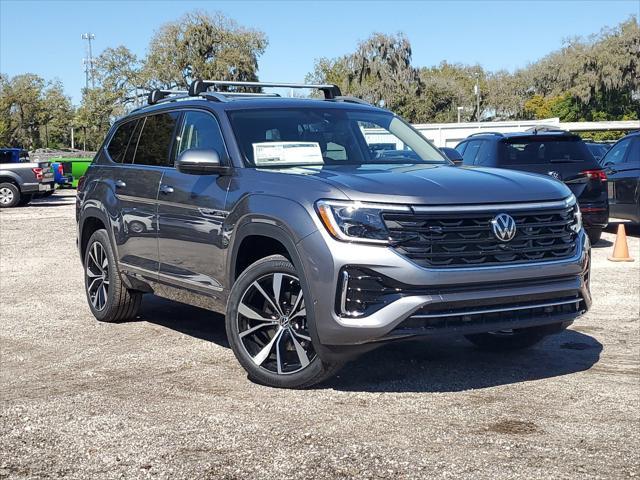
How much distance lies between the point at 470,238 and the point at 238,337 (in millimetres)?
1545

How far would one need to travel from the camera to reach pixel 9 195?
26.5m

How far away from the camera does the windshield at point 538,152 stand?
12.3 m

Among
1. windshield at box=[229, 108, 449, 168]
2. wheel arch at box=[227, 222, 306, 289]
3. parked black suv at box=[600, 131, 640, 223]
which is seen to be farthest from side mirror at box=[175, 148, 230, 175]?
parked black suv at box=[600, 131, 640, 223]

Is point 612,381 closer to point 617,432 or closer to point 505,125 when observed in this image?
point 617,432

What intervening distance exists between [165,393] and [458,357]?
2.07 metres

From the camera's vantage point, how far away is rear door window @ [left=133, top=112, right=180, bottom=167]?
691 centimetres

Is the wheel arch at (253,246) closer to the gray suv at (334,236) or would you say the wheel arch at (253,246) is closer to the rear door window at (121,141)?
the gray suv at (334,236)

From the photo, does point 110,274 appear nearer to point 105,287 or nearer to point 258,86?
A: point 105,287

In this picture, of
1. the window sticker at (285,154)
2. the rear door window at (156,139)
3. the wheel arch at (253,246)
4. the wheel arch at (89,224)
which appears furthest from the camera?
the wheel arch at (89,224)

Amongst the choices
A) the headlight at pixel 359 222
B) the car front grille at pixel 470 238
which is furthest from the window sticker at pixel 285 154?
the car front grille at pixel 470 238

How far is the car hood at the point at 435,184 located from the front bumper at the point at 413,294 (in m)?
0.32

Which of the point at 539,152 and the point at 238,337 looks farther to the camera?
the point at 539,152

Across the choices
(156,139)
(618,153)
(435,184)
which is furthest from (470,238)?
(618,153)

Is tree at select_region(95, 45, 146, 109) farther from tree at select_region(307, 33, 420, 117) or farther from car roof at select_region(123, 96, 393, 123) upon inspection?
car roof at select_region(123, 96, 393, 123)
